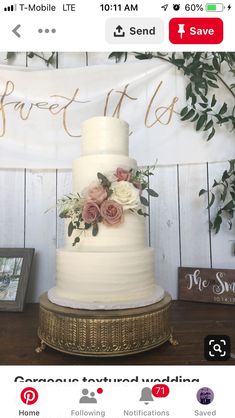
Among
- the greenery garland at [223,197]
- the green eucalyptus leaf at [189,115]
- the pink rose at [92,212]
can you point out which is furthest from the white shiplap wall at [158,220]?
the pink rose at [92,212]

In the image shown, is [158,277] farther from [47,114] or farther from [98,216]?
[47,114]

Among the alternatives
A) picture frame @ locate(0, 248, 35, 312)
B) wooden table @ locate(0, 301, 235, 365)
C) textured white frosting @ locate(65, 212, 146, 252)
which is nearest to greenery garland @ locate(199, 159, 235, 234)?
wooden table @ locate(0, 301, 235, 365)

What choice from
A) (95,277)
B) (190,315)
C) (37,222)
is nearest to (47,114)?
(37,222)

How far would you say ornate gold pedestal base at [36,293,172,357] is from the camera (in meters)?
0.51

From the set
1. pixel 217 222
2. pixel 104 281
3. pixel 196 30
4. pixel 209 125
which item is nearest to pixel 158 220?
pixel 217 222

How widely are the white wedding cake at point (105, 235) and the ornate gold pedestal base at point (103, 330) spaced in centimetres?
2

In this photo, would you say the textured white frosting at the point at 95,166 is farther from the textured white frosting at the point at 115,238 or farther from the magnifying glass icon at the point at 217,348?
the magnifying glass icon at the point at 217,348

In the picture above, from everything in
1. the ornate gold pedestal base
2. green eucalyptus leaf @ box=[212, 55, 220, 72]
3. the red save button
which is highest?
green eucalyptus leaf @ box=[212, 55, 220, 72]

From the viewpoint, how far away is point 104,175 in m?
0.59

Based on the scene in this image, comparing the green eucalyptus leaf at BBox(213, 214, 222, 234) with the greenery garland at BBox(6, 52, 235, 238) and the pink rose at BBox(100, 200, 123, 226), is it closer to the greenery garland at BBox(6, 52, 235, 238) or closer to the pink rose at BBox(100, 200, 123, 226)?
the greenery garland at BBox(6, 52, 235, 238)

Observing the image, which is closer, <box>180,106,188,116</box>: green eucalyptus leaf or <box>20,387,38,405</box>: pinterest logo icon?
<box>20,387,38,405</box>: pinterest logo icon

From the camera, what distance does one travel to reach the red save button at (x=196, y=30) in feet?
1.78

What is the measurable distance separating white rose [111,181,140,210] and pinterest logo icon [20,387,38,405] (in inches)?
13.1

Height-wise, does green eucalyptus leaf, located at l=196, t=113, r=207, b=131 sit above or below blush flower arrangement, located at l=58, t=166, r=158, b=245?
above
